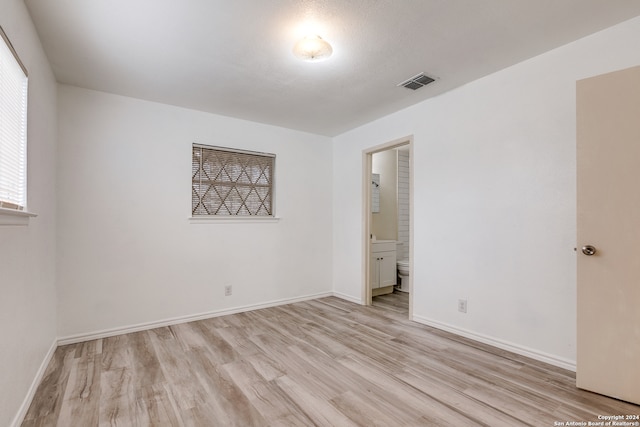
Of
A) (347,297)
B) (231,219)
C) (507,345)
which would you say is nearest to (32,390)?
(231,219)

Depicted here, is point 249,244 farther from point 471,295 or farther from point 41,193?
point 471,295

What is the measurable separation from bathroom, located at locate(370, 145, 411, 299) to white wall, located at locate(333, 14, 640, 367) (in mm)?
1370

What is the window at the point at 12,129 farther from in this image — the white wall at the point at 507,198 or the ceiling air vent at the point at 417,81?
the white wall at the point at 507,198

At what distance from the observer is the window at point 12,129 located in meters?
1.54

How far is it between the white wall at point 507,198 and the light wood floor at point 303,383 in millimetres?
319

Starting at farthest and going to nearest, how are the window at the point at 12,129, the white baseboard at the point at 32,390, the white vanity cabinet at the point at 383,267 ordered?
the white vanity cabinet at the point at 383,267 < the white baseboard at the point at 32,390 < the window at the point at 12,129

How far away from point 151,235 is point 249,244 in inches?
44.6

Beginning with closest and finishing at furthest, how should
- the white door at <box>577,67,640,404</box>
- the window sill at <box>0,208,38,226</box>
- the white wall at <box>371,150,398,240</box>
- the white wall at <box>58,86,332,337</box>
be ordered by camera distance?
1. the window sill at <box>0,208,38,226</box>
2. the white door at <box>577,67,640,404</box>
3. the white wall at <box>58,86,332,337</box>
4. the white wall at <box>371,150,398,240</box>

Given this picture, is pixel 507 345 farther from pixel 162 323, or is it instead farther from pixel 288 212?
pixel 162 323

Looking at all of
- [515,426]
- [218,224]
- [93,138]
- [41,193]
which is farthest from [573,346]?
[93,138]

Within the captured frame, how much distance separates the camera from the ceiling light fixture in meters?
2.13

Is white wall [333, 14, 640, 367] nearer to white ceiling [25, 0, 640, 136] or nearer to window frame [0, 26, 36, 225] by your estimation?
white ceiling [25, 0, 640, 136]

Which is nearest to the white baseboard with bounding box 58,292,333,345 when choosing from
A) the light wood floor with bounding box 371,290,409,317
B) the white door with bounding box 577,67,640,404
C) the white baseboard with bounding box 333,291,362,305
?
the white baseboard with bounding box 333,291,362,305

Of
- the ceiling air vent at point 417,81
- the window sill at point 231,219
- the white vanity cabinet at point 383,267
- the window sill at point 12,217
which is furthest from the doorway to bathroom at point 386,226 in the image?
the window sill at point 12,217
